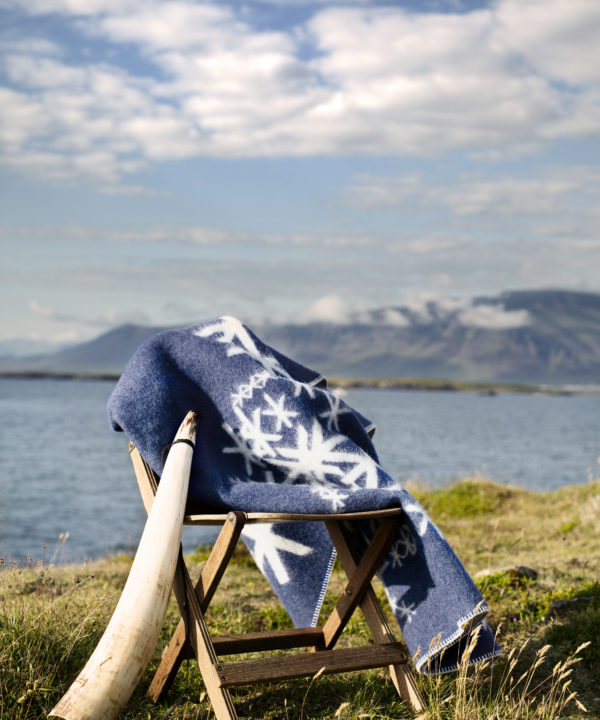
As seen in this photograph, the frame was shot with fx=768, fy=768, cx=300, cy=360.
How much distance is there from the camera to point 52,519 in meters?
22.6

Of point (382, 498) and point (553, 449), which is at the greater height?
point (382, 498)

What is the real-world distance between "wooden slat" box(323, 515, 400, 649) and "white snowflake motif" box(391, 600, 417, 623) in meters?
0.23

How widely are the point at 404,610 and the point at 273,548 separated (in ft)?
3.50

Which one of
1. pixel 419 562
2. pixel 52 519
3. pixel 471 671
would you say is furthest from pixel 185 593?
pixel 52 519

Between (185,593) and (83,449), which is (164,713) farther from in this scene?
(83,449)

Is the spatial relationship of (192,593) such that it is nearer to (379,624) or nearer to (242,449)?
(242,449)

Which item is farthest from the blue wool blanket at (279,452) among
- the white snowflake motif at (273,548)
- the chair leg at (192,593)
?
the white snowflake motif at (273,548)

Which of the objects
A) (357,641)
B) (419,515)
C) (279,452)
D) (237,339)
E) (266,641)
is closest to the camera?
(419,515)

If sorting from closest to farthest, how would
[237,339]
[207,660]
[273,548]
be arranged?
[207,660]
[237,339]
[273,548]

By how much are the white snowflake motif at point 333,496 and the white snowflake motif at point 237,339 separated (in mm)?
924

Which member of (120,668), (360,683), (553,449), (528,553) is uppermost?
(120,668)

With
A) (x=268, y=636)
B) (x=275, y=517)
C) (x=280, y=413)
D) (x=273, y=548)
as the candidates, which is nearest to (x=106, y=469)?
(x=273, y=548)

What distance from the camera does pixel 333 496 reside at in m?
4.12

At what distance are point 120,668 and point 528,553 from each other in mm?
6444
